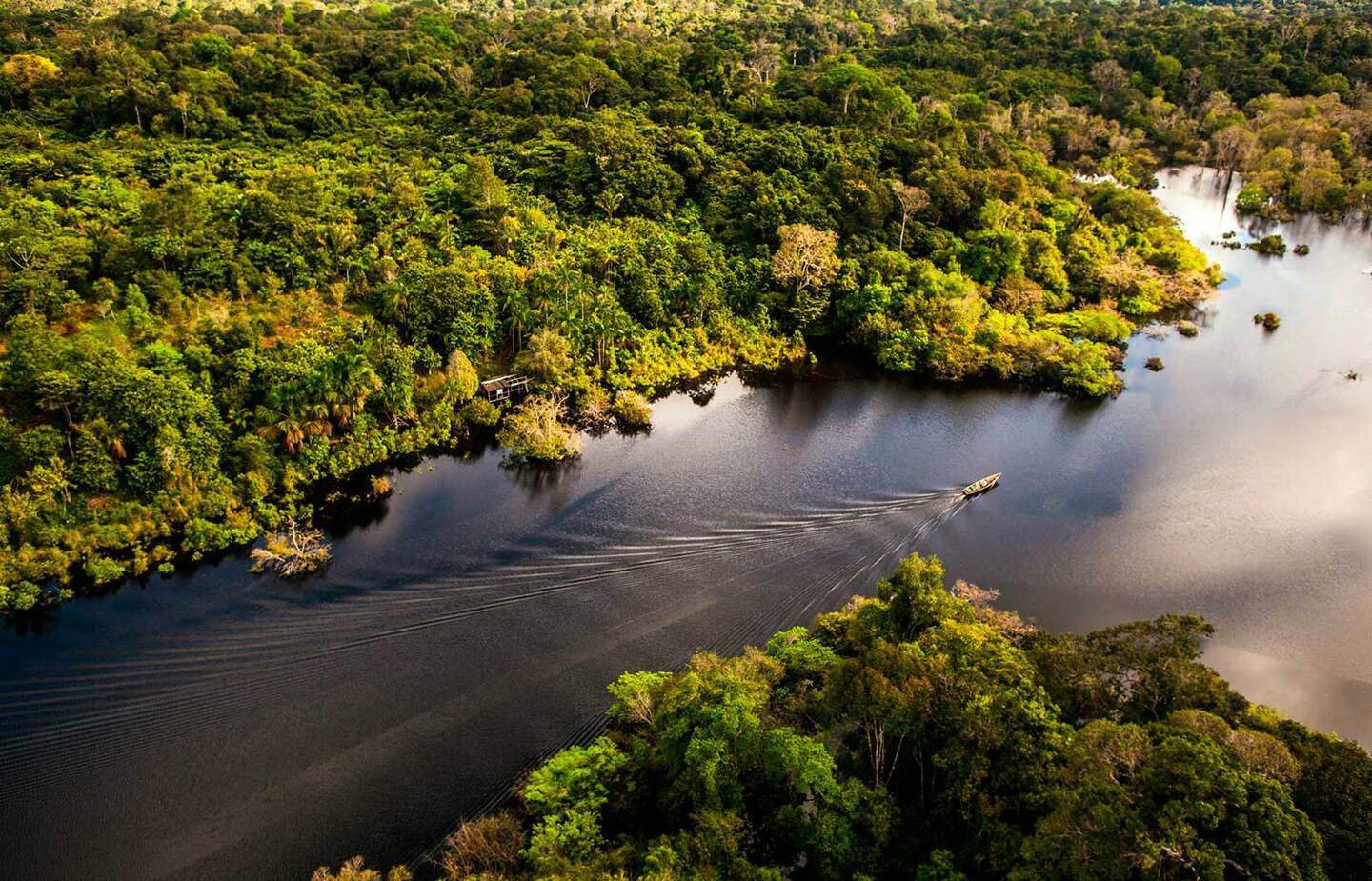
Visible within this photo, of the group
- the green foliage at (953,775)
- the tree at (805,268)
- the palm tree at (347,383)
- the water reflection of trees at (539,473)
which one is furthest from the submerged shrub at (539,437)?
the tree at (805,268)

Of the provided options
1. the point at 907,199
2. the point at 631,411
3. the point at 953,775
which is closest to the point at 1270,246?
the point at 907,199

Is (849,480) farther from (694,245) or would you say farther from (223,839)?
(223,839)

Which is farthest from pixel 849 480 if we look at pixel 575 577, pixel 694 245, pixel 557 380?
pixel 694 245

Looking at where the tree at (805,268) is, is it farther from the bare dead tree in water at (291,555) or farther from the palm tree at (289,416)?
the bare dead tree in water at (291,555)

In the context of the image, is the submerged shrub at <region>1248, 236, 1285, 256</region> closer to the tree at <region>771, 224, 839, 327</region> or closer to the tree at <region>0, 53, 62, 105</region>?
the tree at <region>771, 224, 839, 327</region>

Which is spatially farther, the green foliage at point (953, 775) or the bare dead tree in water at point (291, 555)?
the bare dead tree in water at point (291, 555)

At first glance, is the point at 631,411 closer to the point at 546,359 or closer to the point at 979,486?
the point at 546,359
